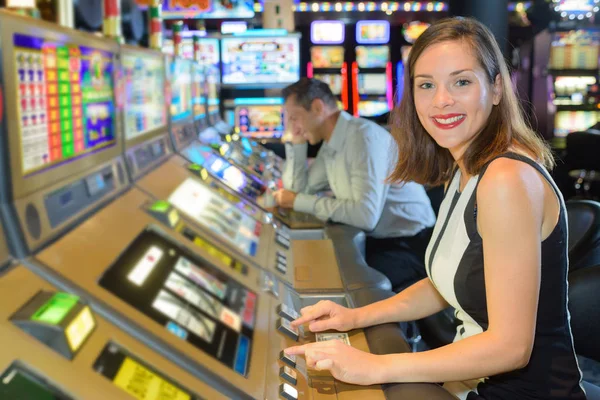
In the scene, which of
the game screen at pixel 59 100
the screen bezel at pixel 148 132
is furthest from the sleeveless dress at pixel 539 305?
the screen bezel at pixel 148 132

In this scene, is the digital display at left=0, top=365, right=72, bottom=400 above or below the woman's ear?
below

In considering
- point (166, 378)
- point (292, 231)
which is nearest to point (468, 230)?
point (166, 378)

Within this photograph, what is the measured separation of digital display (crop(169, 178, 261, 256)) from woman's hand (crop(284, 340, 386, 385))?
747 mm

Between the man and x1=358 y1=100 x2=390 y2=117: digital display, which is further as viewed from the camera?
x1=358 y1=100 x2=390 y2=117: digital display

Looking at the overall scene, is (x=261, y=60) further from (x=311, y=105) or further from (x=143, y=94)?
(x=143, y=94)

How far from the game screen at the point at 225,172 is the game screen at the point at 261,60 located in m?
2.41

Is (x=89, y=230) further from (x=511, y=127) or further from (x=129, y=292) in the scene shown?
(x=511, y=127)

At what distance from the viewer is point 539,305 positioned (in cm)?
134

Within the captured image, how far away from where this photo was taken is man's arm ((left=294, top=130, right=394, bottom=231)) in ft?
9.04

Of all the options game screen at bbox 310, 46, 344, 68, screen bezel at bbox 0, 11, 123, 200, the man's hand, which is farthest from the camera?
game screen at bbox 310, 46, 344, 68

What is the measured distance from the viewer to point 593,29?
26.8ft

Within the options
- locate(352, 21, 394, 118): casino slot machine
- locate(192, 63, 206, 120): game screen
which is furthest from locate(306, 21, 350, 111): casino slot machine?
locate(192, 63, 206, 120): game screen

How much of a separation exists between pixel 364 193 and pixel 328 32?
6.89m

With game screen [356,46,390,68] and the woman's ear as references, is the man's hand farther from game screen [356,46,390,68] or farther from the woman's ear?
game screen [356,46,390,68]
